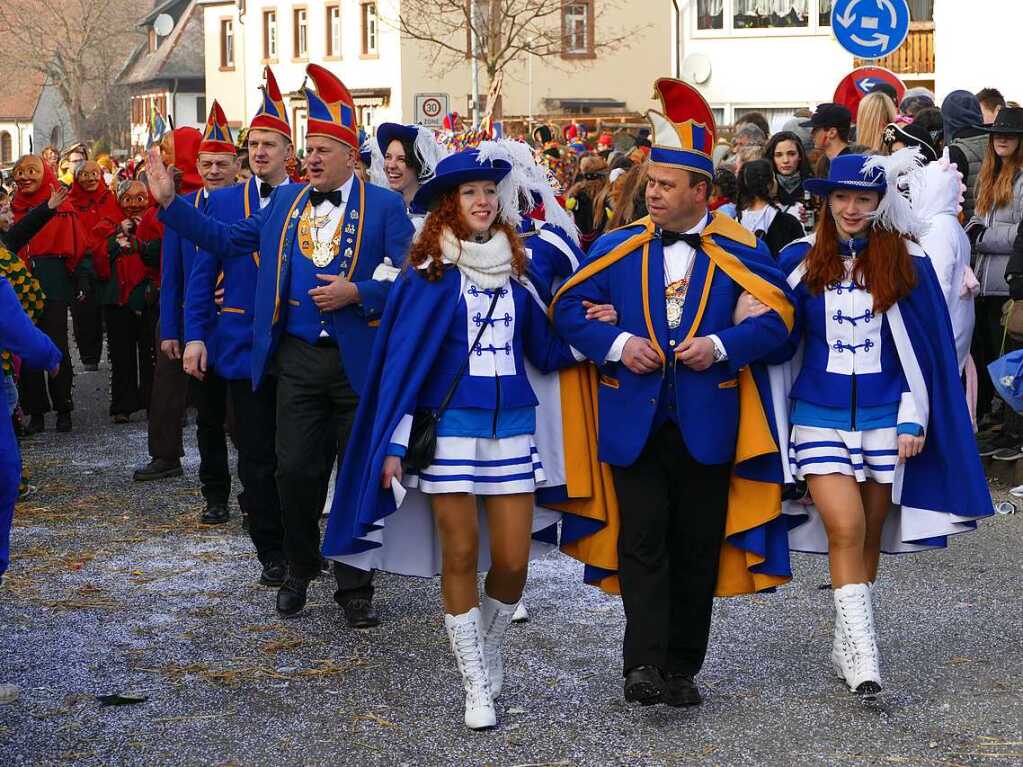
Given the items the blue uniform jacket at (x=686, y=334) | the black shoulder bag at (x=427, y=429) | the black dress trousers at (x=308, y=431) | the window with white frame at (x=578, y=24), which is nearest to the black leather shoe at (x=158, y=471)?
the black dress trousers at (x=308, y=431)

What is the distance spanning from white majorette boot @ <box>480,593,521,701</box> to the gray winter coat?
509 centimetres

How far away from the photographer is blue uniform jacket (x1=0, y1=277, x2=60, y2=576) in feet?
18.4

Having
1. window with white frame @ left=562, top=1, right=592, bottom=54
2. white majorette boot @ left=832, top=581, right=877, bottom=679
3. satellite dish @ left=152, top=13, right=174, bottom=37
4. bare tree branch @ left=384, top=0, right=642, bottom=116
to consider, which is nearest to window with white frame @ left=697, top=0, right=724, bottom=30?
bare tree branch @ left=384, top=0, right=642, bottom=116

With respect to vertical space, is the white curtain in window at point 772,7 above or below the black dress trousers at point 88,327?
above

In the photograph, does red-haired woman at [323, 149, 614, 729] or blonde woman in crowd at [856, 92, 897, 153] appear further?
blonde woman in crowd at [856, 92, 897, 153]

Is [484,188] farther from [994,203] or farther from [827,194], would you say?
[994,203]

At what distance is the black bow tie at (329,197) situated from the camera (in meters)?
6.90

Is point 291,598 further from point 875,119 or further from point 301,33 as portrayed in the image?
point 301,33

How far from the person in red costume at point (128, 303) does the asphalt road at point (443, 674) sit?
4.78m

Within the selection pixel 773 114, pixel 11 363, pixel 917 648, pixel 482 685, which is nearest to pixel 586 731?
pixel 482 685

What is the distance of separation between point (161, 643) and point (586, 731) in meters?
2.07

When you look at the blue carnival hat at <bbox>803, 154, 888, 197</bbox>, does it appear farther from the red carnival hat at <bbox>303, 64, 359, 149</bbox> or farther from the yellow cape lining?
the red carnival hat at <bbox>303, 64, 359, 149</bbox>

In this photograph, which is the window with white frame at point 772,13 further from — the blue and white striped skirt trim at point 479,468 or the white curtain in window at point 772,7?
the blue and white striped skirt trim at point 479,468

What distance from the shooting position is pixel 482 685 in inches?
221
